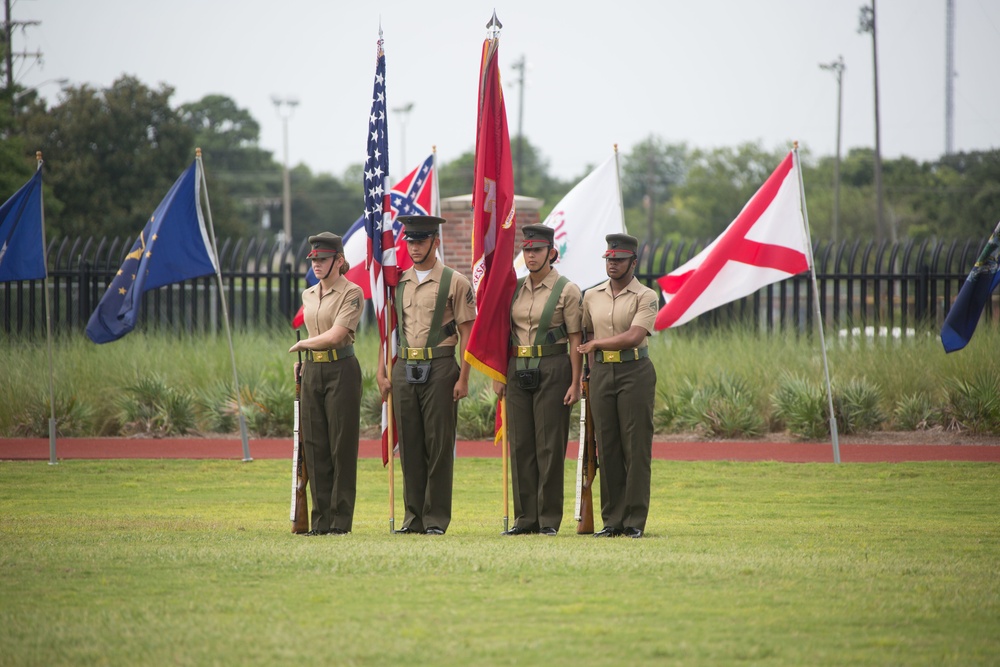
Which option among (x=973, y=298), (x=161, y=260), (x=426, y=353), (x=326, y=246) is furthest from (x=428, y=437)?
(x=161, y=260)

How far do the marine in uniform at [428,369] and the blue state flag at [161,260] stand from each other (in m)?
4.89

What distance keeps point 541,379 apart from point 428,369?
74 centimetres

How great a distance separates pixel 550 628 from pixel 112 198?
127 ft

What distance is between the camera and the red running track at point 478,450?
500 inches

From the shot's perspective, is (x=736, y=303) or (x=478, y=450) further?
(x=736, y=303)

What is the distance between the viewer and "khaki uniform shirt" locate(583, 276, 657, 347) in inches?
305

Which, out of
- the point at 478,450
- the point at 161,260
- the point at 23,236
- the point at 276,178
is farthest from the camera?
the point at 276,178

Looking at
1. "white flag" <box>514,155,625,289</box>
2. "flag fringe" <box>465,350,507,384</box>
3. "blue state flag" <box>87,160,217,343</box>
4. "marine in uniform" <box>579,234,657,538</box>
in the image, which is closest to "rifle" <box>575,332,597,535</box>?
"marine in uniform" <box>579,234,657,538</box>

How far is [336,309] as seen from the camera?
815 cm

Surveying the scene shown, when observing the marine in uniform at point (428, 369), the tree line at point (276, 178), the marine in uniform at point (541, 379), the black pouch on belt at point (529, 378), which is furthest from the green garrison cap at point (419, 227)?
the tree line at point (276, 178)

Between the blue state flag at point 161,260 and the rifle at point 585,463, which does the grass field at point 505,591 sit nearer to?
the rifle at point 585,463

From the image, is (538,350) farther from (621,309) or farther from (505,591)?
(505,591)

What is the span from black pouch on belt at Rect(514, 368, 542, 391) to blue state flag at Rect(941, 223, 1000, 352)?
325 cm

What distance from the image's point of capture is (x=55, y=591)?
5.94 m
